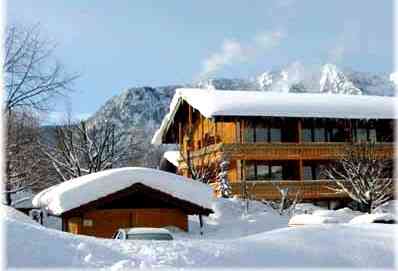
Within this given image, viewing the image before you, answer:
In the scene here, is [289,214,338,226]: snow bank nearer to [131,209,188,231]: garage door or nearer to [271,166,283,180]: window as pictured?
[131,209,188,231]: garage door

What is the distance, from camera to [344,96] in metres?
39.6

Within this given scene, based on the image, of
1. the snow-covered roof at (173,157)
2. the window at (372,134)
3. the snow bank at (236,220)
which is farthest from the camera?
the snow-covered roof at (173,157)

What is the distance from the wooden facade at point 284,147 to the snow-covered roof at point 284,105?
1.77ft

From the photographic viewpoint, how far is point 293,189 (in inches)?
1364

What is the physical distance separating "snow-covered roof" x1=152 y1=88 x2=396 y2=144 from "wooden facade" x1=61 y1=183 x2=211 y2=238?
11822 millimetres

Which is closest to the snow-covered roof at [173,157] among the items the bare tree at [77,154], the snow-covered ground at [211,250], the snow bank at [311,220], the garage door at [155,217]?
the bare tree at [77,154]

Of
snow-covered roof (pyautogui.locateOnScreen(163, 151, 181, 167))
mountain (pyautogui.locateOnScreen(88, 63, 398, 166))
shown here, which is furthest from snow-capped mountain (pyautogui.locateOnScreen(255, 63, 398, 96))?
snow-covered roof (pyautogui.locateOnScreen(163, 151, 181, 167))

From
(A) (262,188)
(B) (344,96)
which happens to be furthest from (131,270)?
(B) (344,96)

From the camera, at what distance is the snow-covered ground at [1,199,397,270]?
7.73m

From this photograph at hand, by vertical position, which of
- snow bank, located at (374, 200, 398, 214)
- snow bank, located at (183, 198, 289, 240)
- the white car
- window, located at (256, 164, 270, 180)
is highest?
the white car

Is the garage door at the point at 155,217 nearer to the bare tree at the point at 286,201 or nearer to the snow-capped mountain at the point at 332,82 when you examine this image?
the bare tree at the point at 286,201

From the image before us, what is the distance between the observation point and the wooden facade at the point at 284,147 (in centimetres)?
3450

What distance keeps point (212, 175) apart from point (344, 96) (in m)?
10.6

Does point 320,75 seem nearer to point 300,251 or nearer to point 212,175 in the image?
point 212,175
